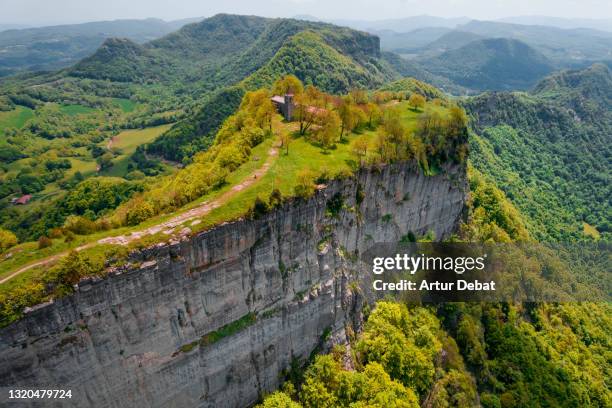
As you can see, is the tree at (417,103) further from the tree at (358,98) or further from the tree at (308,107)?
the tree at (308,107)

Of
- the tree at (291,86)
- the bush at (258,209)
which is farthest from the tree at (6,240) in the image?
the tree at (291,86)

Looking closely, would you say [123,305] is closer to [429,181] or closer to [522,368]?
[429,181]

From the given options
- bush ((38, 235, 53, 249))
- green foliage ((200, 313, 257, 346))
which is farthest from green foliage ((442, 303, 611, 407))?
bush ((38, 235, 53, 249))

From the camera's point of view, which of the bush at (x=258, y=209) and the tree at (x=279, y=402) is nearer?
the bush at (x=258, y=209)

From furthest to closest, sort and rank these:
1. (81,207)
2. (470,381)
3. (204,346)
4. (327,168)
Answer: (81,207), (470,381), (327,168), (204,346)

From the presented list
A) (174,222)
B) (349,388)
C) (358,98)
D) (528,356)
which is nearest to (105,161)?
(358,98)

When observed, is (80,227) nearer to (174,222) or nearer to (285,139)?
(174,222)

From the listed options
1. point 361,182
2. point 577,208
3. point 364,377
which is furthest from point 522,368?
point 577,208
